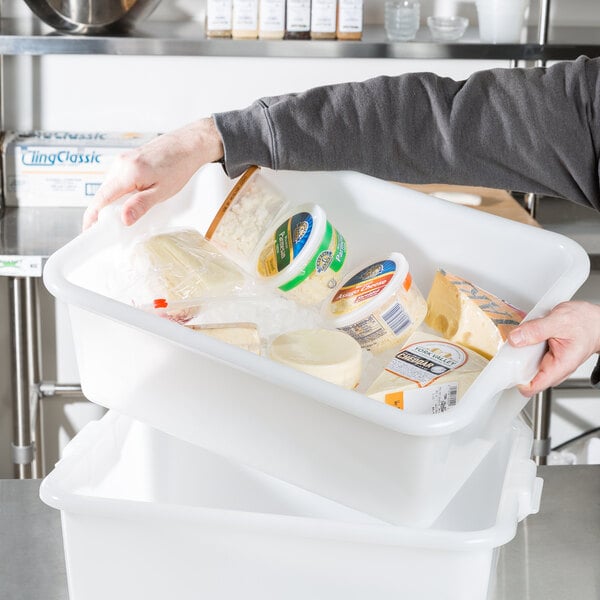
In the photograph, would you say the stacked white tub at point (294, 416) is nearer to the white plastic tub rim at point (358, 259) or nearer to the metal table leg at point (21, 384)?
the white plastic tub rim at point (358, 259)

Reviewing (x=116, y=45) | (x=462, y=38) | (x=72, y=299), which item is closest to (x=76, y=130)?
(x=116, y=45)

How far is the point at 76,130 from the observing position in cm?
229

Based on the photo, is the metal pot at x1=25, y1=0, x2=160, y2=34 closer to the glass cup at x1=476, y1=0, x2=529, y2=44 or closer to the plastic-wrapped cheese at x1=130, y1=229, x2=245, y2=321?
the glass cup at x1=476, y1=0, x2=529, y2=44

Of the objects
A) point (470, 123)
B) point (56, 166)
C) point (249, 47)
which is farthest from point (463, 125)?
point (56, 166)

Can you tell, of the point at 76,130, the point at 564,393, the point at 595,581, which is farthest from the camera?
the point at 564,393

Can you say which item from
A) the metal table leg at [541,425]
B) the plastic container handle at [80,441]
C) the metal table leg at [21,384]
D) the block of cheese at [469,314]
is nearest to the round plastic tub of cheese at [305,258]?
the block of cheese at [469,314]

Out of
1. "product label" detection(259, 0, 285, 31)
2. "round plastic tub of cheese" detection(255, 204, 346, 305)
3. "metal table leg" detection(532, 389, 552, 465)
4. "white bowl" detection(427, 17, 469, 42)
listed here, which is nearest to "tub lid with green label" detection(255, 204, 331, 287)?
"round plastic tub of cheese" detection(255, 204, 346, 305)

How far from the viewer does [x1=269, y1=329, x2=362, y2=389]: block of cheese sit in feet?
2.45

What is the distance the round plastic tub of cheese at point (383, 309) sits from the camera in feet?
2.95

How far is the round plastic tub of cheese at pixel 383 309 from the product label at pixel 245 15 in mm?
1185

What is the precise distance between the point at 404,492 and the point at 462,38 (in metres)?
1.67

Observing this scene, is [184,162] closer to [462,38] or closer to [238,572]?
[238,572]

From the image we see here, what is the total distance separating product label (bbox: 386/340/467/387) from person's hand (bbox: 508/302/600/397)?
0.22ft

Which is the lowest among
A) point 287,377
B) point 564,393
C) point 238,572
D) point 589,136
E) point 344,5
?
point 564,393
